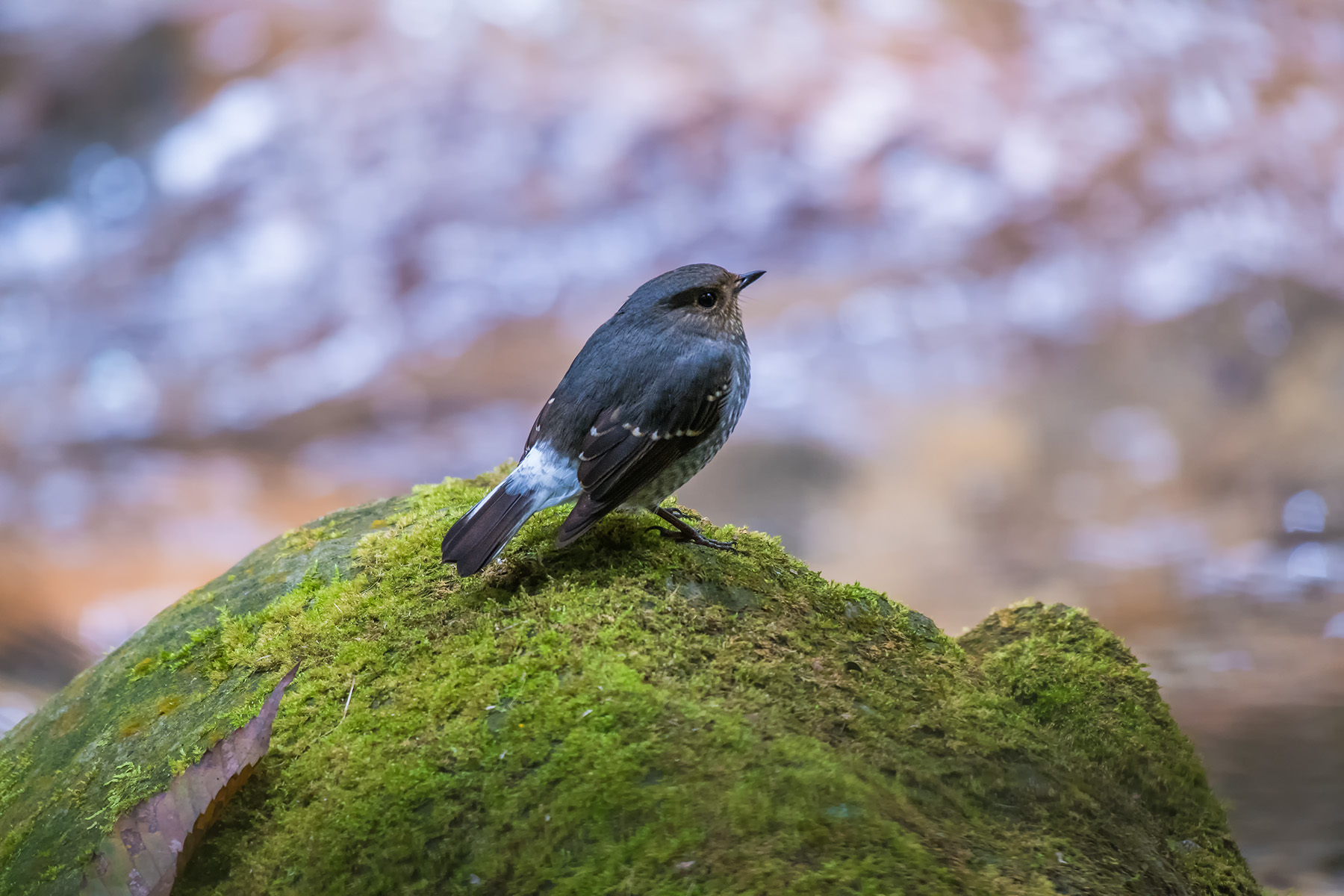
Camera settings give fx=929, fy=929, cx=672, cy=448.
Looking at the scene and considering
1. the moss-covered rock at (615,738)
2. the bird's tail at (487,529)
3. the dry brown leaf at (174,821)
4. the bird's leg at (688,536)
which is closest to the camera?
the moss-covered rock at (615,738)

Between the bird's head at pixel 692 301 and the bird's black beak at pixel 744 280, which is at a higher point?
the bird's black beak at pixel 744 280

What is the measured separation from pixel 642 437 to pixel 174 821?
1662 millimetres

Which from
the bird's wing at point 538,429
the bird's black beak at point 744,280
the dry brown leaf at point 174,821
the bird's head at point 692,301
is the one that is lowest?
the dry brown leaf at point 174,821

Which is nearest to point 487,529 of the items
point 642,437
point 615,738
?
point 642,437

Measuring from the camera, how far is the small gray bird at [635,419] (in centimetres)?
288

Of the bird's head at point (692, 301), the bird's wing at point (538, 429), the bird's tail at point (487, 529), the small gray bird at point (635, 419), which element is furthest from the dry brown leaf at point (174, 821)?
the bird's head at point (692, 301)

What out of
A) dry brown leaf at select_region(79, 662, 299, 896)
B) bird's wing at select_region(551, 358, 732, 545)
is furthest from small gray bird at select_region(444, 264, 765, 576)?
dry brown leaf at select_region(79, 662, 299, 896)

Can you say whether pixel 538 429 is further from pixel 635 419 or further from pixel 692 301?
pixel 692 301

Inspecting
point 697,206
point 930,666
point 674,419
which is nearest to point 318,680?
point 674,419

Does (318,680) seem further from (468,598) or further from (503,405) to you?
(503,405)

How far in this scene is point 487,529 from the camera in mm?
2799

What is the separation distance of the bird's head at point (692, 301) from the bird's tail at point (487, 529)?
0.92 meters

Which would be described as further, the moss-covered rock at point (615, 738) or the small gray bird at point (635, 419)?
the small gray bird at point (635, 419)

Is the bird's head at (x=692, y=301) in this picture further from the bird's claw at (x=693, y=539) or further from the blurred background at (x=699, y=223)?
the blurred background at (x=699, y=223)
